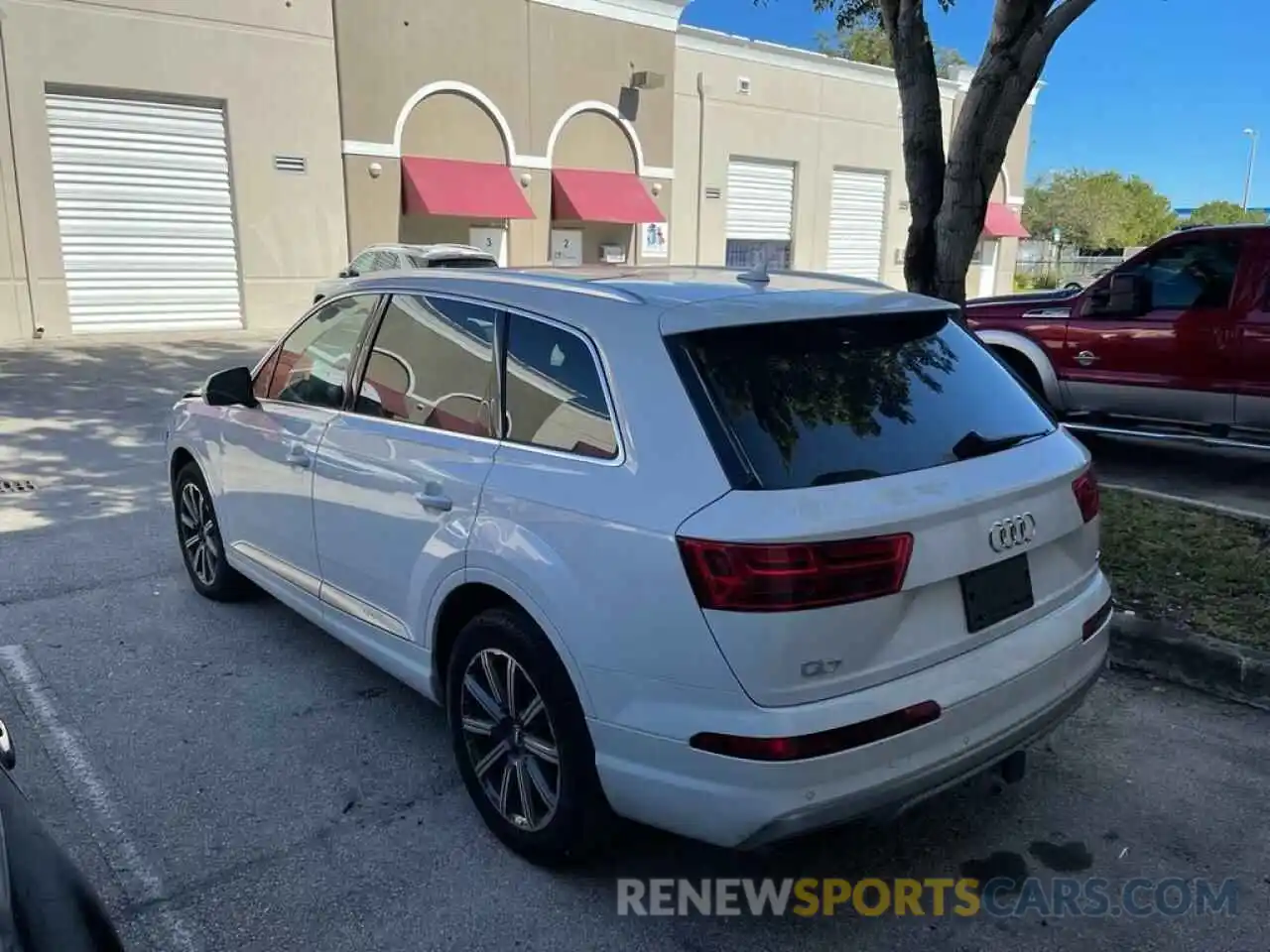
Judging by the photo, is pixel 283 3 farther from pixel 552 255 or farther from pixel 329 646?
pixel 329 646

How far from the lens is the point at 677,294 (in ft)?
10.1

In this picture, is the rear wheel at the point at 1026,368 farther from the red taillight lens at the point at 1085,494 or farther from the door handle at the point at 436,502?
the door handle at the point at 436,502

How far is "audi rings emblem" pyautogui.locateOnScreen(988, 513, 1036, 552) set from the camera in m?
2.72

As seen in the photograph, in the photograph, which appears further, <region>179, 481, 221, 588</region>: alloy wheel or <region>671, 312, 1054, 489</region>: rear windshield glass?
<region>179, 481, 221, 588</region>: alloy wheel

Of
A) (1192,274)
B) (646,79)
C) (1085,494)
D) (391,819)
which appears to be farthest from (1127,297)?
(646,79)

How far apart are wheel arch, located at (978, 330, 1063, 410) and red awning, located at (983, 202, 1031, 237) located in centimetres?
2528

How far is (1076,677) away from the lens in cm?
306

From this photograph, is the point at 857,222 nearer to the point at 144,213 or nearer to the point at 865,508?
the point at 144,213

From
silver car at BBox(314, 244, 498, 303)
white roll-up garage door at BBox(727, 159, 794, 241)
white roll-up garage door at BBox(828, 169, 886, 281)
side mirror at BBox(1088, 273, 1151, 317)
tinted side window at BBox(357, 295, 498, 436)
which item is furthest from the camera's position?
white roll-up garage door at BBox(828, 169, 886, 281)

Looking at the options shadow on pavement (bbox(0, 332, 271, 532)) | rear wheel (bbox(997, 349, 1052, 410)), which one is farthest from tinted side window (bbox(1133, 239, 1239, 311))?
shadow on pavement (bbox(0, 332, 271, 532))

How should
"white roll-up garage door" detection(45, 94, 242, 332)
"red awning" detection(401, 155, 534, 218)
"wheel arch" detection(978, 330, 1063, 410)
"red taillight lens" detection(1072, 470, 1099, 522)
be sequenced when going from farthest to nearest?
"red awning" detection(401, 155, 534, 218) → "white roll-up garage door" detection(45, 94, 242, 332) → "wheel arch" detection(978, 330, 1063, 410) → "red taillight lens" detection(1072, 470, 1099, 522)

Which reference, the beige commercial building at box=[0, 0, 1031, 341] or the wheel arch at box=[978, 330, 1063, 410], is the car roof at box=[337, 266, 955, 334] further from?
the beige commercial building at box=[0, 0, 1031, 341]

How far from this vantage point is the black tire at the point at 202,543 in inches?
203

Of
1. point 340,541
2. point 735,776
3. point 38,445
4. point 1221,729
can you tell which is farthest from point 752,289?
point 38,445
